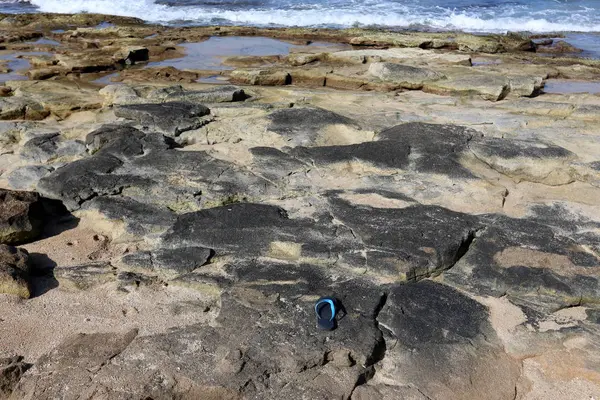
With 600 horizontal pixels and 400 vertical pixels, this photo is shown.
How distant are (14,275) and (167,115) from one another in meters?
3.86

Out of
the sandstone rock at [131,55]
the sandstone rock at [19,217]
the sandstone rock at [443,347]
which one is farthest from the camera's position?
the sandstone rock at [131,55]

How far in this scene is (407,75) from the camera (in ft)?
37.3

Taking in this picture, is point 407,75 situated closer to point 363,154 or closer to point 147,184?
point 363,154

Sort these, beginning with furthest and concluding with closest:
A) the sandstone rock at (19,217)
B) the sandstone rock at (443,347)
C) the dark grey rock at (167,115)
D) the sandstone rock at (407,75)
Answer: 1. the sandstone rock at (407,75)
2. the dark grey rock at (167,115)
3. the sandstone rock at (19,217)
4. the sandstone rock at (443,347)

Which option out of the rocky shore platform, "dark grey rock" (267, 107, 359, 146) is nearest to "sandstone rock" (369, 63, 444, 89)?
the rocky shore platform

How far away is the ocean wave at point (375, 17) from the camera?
2178 centimetres

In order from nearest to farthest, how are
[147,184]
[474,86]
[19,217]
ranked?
[19,217]
[147,184]
[474,86]

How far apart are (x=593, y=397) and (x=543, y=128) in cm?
496

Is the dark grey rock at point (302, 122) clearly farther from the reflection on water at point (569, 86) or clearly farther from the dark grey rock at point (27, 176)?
the reflection on water at point (569, 86)

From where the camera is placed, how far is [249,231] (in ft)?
19.0

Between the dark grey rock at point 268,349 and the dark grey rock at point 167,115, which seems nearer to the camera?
the dark grey rock at point 268,349

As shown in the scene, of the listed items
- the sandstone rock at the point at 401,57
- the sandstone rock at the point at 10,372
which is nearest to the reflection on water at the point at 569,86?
the sandstone rock at the point at 401,57

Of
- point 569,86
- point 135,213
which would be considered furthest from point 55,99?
point 569,86

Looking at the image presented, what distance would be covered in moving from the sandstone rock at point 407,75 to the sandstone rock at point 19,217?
7.13 metres
